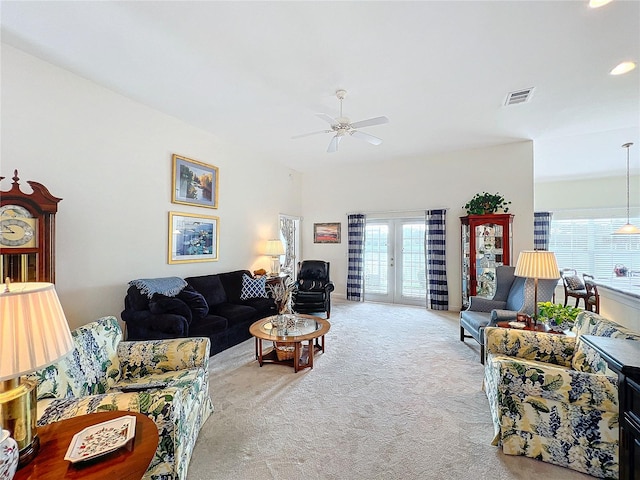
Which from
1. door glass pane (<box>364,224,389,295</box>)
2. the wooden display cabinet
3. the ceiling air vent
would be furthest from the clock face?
the wooden display cabinet

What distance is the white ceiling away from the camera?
2143 millimetres

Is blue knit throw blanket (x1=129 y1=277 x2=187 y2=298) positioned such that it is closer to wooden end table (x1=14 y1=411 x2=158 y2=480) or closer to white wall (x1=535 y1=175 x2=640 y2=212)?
wooden end table (x1=14 y1=411 x2=158 y2=480)

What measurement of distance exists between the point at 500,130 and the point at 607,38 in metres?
2.05

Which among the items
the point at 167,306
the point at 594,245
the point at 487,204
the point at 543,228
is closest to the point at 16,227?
the point at 167,306

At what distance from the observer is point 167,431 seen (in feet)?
4.46

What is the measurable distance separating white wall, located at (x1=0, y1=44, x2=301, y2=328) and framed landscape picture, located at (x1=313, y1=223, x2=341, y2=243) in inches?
119

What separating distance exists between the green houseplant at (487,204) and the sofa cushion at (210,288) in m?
4.56

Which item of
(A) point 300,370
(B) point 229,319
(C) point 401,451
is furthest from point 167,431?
(B) point 229,319

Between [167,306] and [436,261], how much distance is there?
15.6ft

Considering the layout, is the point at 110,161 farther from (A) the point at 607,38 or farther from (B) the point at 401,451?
(A) the point at 607,38

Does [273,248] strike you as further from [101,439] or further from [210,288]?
[101,439]

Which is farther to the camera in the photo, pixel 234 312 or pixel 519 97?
pixel 234 312

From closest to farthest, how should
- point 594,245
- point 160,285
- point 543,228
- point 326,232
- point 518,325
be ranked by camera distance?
point 518,325, point 160,285, point 594,245, point 326,232, point 543,228

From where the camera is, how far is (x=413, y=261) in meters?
6.01
